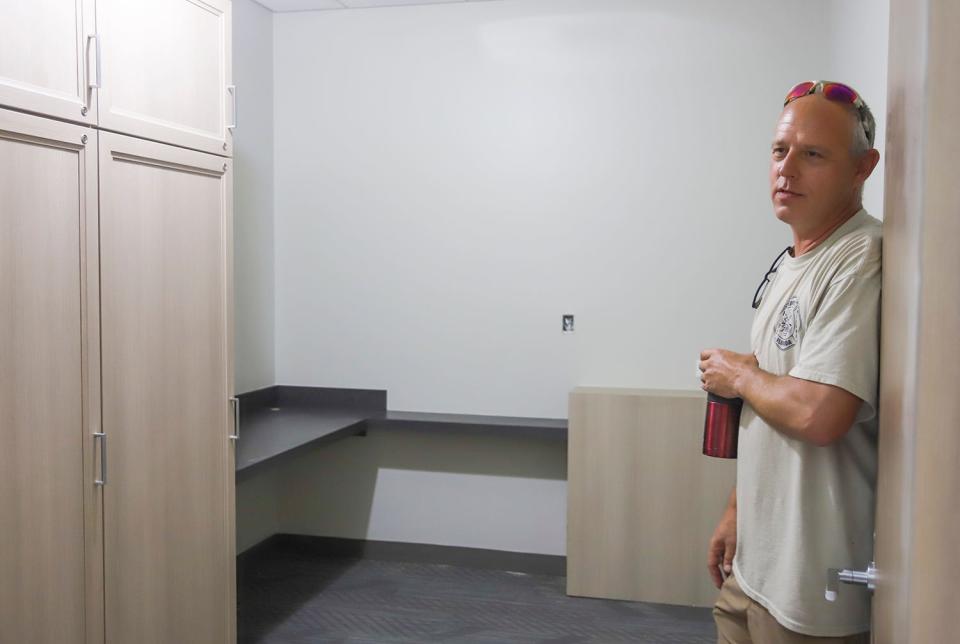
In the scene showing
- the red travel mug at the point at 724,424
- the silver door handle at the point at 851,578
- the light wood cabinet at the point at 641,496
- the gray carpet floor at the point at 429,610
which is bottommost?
the gray carpet floor at the point at 429,610

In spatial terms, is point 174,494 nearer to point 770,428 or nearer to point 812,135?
point 770,428

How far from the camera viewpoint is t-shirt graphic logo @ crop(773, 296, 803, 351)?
4.65ft

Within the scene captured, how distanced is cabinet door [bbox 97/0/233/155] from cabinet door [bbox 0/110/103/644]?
0.61ft

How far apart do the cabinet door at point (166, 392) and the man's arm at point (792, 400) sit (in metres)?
1.57

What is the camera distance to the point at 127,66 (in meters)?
2.17

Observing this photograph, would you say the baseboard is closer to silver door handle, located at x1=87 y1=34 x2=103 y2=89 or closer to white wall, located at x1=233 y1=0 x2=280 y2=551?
white wall, located at x1=233 y1=0 x2=280 y2=551

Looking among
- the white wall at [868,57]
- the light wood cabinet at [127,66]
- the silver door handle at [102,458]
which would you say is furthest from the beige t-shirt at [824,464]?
the light wood cabinet at [127,66]

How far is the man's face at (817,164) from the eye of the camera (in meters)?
1.40

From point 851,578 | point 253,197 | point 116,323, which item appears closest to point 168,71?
point 116,323

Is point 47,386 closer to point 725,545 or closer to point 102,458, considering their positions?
point 102,458

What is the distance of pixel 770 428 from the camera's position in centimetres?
143

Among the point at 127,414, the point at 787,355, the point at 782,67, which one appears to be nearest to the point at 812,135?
the point at 787,355

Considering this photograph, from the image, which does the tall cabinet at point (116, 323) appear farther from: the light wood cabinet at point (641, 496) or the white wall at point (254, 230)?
the light wood cabinet at point (641, 496)

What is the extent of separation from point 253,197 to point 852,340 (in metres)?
3.24
